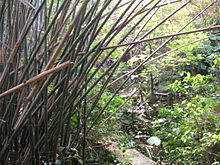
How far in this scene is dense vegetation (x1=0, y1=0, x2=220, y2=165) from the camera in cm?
65

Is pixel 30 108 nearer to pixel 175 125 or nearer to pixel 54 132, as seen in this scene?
pixel 54 132

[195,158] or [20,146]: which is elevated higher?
[20,146]

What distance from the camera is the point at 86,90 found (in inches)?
36.0

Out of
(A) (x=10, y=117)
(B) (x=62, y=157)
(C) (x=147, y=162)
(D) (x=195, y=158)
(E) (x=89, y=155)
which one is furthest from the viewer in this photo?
(D) (x=195, y=158)

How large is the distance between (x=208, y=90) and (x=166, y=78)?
5.15ft

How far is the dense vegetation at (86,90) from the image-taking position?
65 cm

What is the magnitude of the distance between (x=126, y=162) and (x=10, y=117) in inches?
28.9

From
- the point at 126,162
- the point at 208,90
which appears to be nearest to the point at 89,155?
the point at 126,162

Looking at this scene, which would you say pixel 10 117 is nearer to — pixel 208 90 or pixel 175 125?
pixel 175 125

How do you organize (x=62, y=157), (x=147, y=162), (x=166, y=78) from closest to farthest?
1. (x=62, y=157)
2. (x=147, y=162)
3. (x=166, y=78)

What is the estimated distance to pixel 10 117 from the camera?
28.1 inches

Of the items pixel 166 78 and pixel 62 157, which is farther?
pixel 166 78

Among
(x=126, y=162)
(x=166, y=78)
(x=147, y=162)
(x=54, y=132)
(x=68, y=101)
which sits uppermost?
(x=166, y=78)

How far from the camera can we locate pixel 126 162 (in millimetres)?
1243
